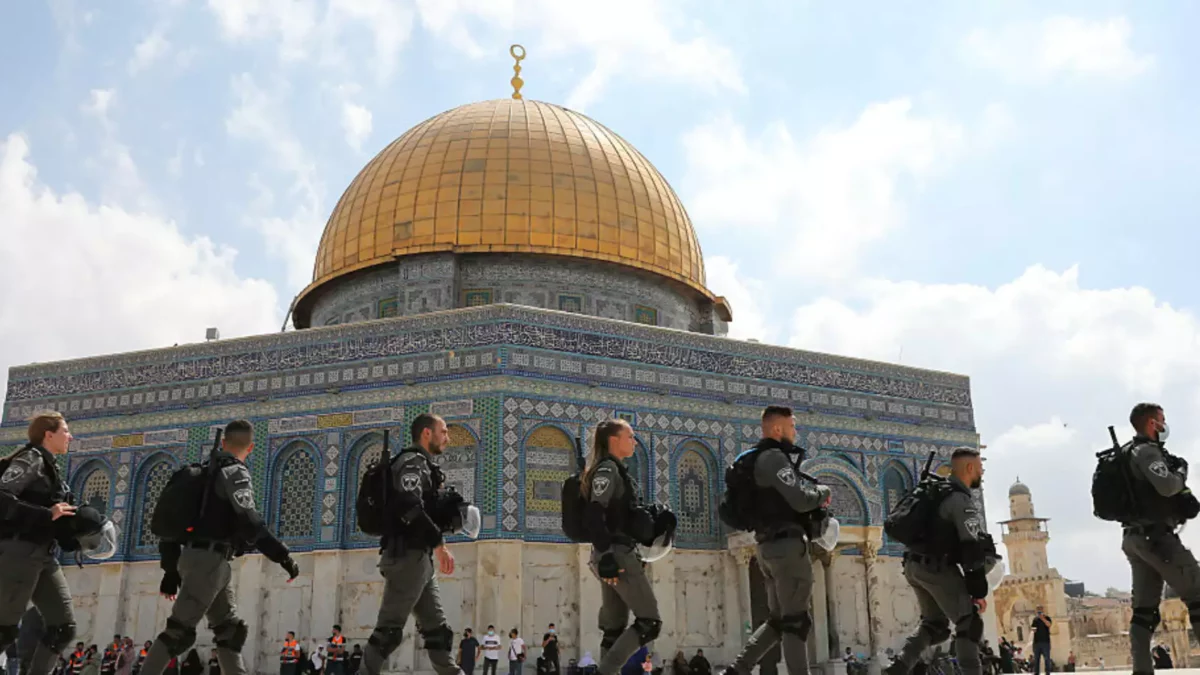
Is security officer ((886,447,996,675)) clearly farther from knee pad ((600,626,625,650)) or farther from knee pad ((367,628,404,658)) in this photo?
knee pad ((367,628,404,658))

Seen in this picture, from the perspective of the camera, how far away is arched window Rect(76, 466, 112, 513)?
2005cm

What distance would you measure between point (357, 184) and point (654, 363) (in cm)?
863

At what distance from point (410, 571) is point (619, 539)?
3.84 ft

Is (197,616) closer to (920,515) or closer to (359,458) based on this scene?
(920,515)

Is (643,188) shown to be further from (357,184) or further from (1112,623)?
(1112,623)

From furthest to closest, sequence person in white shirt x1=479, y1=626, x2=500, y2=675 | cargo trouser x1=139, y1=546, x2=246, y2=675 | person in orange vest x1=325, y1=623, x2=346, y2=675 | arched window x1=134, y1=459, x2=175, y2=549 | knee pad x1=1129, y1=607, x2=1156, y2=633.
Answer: arched window x1=134, y1=459, x2=175, y2=549 < person in orange vest x1=325, y1=623, x2=346, y2=675 < person in white shirt x1=479, y1=626, x2=500, y2=675 < knee pad x1=1129, y1=607, x2=1156, y2=633 < cargo trouser x1=139, y1=546, x2=246, y2=675

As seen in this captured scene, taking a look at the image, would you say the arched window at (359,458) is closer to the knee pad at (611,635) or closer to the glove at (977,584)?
the knee pad at (611,635)

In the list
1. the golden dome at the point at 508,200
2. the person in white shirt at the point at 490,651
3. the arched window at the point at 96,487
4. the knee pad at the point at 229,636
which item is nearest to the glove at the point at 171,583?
the knee pad at the point at 229,636

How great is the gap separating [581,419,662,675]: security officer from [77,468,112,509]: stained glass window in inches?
635

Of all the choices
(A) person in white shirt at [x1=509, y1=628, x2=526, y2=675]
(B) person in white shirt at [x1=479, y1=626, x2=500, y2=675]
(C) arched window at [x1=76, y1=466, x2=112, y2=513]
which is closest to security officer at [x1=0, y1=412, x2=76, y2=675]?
(B) person in white shirt at [x1=479, y1=626, x2=500, y2=675]

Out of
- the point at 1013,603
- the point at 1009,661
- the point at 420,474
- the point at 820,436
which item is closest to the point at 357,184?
the point at 820,436

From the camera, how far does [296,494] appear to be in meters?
18.8

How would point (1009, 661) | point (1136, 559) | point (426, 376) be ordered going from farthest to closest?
point (1009, 661) → point (426, 376) → point (1136, 559)

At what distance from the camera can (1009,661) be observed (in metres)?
20.4
